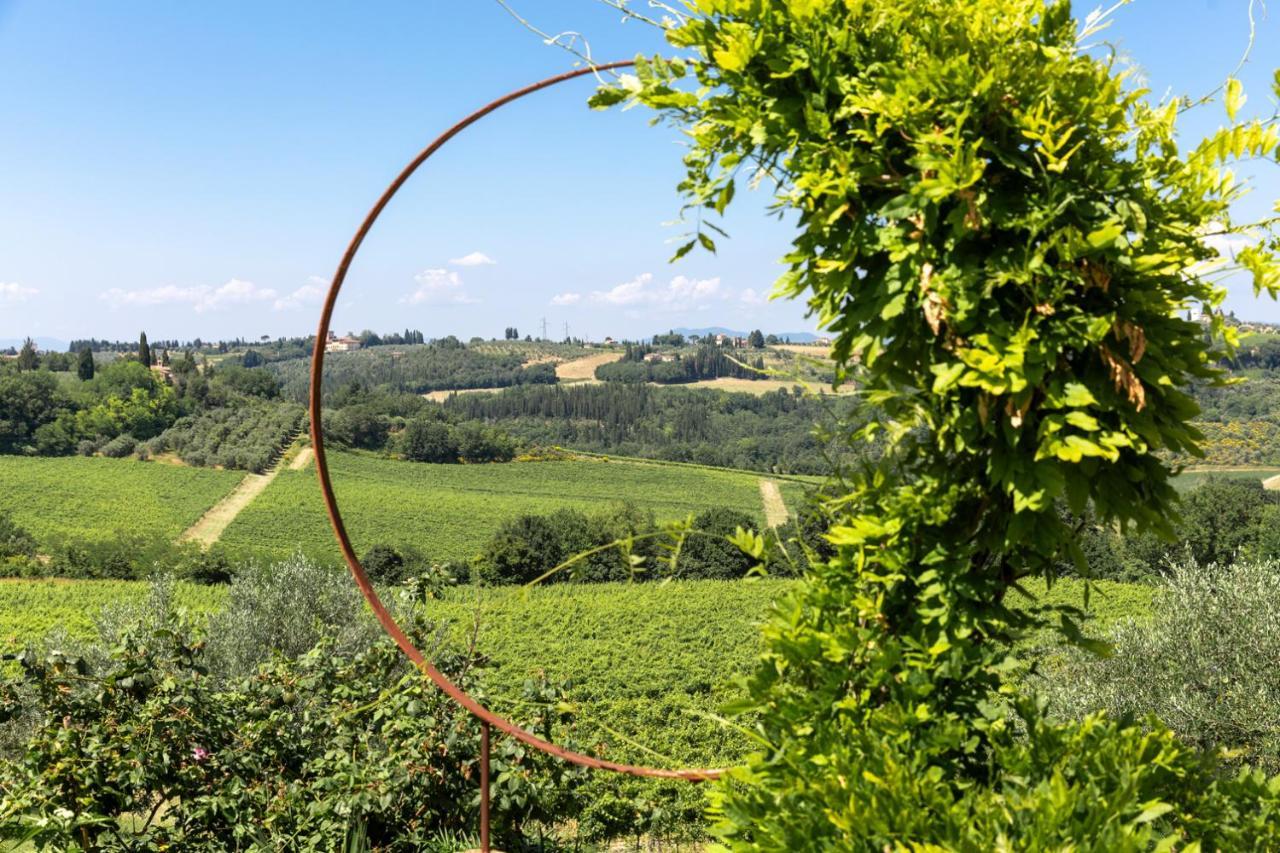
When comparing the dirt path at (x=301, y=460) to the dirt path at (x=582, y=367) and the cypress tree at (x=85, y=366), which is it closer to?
the cypress tree at (x=85, y=366)

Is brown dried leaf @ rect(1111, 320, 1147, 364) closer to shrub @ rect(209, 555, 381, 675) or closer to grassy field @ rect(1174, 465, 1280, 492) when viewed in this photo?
shrub @ rect(209, 555, 381, 675)

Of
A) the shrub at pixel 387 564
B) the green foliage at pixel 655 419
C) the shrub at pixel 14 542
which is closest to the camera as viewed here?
the shrub at pixel 387 564

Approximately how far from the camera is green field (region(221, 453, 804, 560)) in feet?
198

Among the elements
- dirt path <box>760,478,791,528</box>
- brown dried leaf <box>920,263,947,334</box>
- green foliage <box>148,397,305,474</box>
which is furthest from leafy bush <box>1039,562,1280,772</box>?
green foliage <box>148,397,305,474</box>

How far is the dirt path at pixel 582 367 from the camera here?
170 meters

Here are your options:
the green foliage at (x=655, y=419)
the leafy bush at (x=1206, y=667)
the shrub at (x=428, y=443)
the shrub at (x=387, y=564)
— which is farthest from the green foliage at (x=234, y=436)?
the leafy bush at (x=1206, y=667)

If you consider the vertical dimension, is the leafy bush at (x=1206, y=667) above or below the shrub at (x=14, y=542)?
above

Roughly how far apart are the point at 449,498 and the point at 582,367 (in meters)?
111

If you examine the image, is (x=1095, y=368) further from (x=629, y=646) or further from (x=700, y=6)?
(x=629, y=646)

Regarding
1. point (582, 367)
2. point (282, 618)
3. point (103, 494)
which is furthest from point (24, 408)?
point (582, 367)

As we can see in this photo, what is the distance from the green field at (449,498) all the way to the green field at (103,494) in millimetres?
5034

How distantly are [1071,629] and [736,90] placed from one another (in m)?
1.50

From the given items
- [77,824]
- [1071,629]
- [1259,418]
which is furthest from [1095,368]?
[1259,418]

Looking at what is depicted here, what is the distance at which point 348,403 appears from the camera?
329 ft
